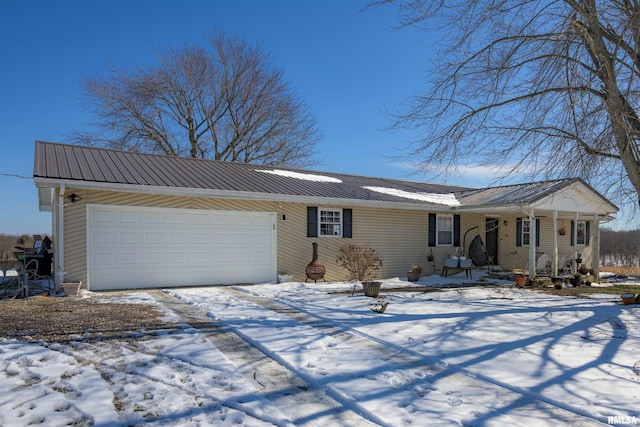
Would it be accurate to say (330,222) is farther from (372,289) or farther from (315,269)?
(372,289)

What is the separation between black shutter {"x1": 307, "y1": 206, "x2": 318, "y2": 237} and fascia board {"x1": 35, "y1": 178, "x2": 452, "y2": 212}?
508 mm

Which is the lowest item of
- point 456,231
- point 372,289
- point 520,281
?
point 520,281

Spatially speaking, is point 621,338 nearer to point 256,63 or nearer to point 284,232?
point 284,232

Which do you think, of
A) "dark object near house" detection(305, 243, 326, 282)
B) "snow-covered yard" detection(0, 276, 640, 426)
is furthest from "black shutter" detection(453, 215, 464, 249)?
"snow-covered yard" detection(0, 276, 640, 426)

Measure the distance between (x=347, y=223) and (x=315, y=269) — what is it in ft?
6.25

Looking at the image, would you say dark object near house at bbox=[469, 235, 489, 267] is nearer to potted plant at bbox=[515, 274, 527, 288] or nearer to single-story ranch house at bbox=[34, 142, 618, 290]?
single-story ranch house at bbox=[34, 142, 618, 290]

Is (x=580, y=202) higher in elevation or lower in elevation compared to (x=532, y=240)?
higher

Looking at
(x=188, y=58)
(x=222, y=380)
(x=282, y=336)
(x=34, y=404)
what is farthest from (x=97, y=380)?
(x=188, y=58)

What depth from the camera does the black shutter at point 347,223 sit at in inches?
514

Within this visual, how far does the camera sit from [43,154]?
34.9 feet

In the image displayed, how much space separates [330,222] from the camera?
1293 cm

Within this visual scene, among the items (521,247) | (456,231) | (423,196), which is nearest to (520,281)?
(456,231)

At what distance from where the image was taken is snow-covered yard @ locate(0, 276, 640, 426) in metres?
3.41

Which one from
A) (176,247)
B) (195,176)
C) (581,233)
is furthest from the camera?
(581,233)
